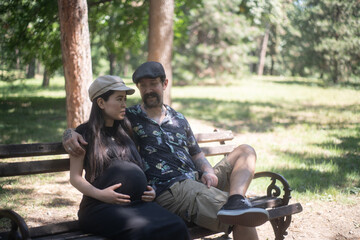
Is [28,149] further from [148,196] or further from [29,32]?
[29,32]

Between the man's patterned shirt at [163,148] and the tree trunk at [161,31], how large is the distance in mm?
3840

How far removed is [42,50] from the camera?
35.9 feet

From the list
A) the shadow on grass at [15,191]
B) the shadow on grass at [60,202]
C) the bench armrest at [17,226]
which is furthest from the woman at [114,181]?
the shadow on grass at [15,191]

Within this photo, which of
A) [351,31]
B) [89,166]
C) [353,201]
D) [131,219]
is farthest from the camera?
[351,31]

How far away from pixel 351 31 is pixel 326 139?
1757 centimetres

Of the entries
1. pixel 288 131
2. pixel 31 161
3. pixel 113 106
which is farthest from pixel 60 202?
pixel 288 131

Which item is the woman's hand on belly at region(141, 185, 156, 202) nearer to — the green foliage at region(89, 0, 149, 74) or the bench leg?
the bench leg

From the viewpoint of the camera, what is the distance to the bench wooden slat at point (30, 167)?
10.1ft

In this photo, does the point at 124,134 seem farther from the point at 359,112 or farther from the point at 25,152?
the point at 359,112

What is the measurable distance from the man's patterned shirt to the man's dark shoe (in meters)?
0.58

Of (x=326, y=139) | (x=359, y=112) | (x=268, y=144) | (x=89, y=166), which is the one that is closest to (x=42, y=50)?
(x=268, y=144)

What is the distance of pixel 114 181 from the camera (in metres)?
2.91

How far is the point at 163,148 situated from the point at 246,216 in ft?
3.38

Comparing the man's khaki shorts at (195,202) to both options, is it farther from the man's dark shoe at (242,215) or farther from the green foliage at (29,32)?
the green foliage at (29,32)
